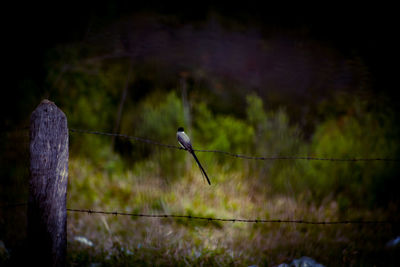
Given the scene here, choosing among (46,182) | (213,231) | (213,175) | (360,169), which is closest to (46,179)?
(46,182)

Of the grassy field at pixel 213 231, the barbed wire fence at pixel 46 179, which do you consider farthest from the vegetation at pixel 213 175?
the barbed wire fence at pixel 46 179

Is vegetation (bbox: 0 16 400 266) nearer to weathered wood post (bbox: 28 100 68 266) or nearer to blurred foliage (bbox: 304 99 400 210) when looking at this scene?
blurred foliage (bbox: 304 99 400 210)

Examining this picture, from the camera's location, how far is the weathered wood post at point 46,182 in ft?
5.91

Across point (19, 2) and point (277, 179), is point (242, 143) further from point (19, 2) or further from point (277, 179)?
point (19, 2)

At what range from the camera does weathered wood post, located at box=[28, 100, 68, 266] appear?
1.80 m

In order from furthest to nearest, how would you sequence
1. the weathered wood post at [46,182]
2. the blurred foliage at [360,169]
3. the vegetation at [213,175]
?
the blurred foliage at [360,169] → the vegetation at [213,175] → the weathered wood post at [46,182]

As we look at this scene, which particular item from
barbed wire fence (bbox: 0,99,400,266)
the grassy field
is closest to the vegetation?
the grassy field

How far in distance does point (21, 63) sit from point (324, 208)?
6.85m

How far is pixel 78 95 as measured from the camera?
6926 mm

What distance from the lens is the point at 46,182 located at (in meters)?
1.83

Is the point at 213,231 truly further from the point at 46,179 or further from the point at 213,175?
the point at 46,179

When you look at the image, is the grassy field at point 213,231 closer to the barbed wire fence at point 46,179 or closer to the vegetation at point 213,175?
the vegetation at point 213,175

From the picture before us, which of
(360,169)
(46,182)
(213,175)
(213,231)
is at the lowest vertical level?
(213,231)

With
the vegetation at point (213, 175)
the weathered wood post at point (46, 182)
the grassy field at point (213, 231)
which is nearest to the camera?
the weathered wood post at point (46, 182)
